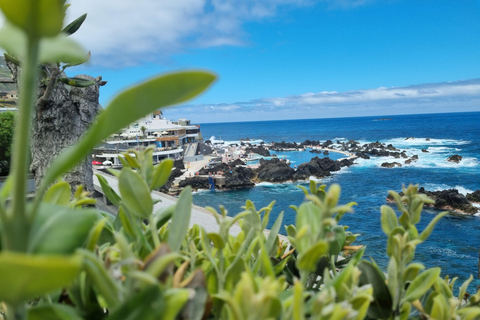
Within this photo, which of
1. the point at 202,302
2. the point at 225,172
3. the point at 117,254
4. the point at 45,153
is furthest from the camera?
the point at 225,172

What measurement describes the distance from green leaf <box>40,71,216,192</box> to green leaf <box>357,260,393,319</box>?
0.36 meters

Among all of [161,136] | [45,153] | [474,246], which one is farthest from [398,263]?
[161,136]

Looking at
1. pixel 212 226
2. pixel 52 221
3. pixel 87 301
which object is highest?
pixel 52 221

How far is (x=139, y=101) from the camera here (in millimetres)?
291

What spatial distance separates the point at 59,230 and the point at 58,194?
0.21 m

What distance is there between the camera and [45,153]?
2.74 metres

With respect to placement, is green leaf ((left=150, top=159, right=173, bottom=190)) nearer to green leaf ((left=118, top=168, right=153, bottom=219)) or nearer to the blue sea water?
green leaf ((left=118, top=168, right=153, bottom=219))

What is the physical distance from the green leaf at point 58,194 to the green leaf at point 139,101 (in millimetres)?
226

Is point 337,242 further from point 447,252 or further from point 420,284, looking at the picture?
point 447,252

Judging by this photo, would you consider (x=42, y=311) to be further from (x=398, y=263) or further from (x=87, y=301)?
(x=398, y=263)

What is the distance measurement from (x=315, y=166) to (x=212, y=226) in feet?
68.5

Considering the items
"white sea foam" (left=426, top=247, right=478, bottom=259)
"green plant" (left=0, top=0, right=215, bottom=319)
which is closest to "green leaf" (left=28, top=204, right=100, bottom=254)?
"green plant" (left=0, top=0, right=215, bottom=319)

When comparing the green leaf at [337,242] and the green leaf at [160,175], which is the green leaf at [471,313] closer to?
the green leaf at [337,242]

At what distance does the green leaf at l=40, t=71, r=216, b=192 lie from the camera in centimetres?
28
